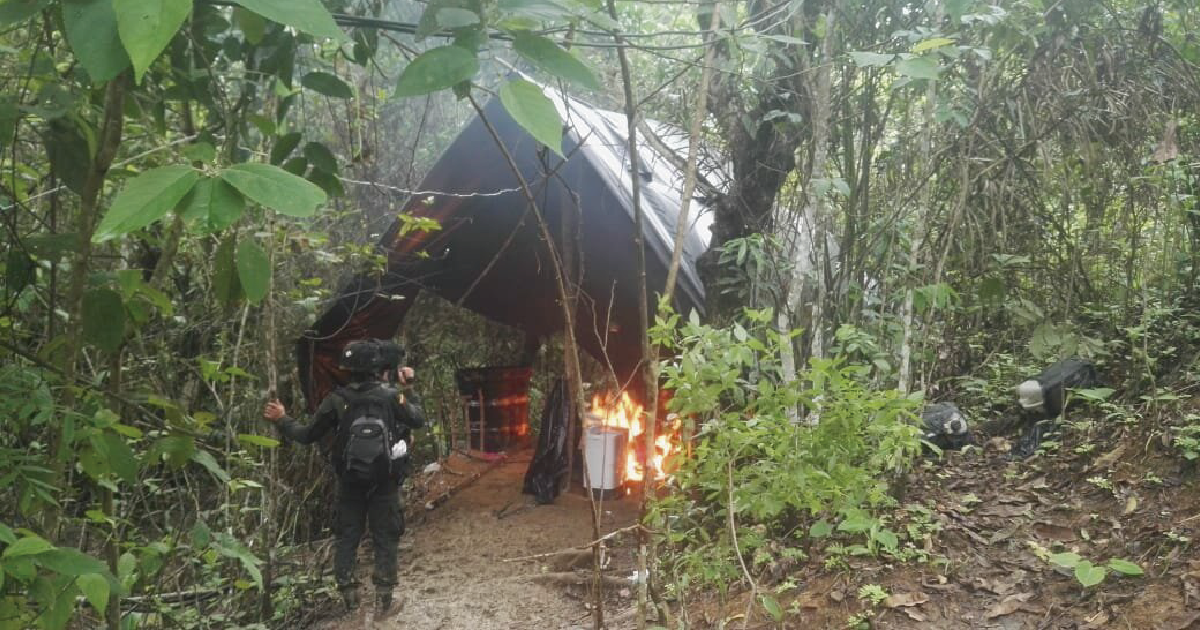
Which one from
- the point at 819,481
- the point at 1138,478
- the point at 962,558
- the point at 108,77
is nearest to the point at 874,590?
the point at 962,558

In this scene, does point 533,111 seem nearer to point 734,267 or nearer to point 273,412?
point 734,267

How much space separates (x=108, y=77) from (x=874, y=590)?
322 cm

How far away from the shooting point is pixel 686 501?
9.84 ft

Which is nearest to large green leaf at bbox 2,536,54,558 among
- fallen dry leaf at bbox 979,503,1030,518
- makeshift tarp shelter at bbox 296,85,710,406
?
makeshift tarp shelter at bbox 296,85,710,406

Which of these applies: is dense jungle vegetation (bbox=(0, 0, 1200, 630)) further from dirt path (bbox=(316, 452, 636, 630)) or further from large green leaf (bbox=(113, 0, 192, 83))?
dirt path (bbox=(316, 452, 636, 630))

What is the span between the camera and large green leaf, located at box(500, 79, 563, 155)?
38.9 inches

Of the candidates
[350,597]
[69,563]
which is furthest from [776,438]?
[350,597]

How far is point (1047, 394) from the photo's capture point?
454 cm

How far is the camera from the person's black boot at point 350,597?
4.55 metres

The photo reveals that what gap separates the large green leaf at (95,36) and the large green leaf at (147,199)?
0.14 m

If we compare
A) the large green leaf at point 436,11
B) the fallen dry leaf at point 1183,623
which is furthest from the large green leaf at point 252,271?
the fallen dry leaf at point 1183,623

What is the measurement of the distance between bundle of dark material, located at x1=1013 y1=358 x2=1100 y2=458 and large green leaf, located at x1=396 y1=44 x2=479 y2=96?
171 inches

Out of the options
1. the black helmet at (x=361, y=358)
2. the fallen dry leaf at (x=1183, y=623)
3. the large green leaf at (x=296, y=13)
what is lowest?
the fallen dry leaf at (x=1183, y=623)

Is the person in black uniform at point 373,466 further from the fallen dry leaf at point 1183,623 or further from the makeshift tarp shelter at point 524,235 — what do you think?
the fallen dry leaf at point 1183,623
